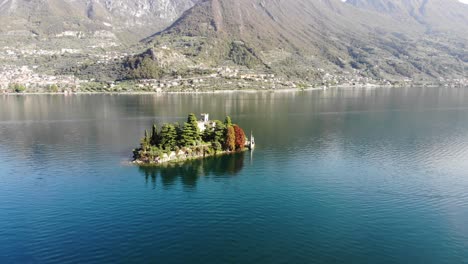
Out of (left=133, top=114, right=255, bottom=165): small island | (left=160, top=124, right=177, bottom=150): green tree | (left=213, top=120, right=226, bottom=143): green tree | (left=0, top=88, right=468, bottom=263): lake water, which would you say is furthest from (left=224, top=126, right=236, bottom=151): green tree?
(left=160, top=124, right=177, bottom=150): green tree

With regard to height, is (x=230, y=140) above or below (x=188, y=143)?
above

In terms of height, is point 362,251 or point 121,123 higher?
point 121,123

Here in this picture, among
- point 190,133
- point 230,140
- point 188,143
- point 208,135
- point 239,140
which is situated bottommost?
point 239,140

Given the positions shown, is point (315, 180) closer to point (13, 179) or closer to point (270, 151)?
point (270, 151)

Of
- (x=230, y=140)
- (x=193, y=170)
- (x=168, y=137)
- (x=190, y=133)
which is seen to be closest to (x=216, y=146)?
(x=230, y=140)

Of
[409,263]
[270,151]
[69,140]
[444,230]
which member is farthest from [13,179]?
[444,230]

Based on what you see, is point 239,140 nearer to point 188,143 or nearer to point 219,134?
point 219,134


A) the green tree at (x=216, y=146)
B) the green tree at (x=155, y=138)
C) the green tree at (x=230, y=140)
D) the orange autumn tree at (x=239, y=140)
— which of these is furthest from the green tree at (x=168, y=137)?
the orange autumn tree at (x=239, y=140)
